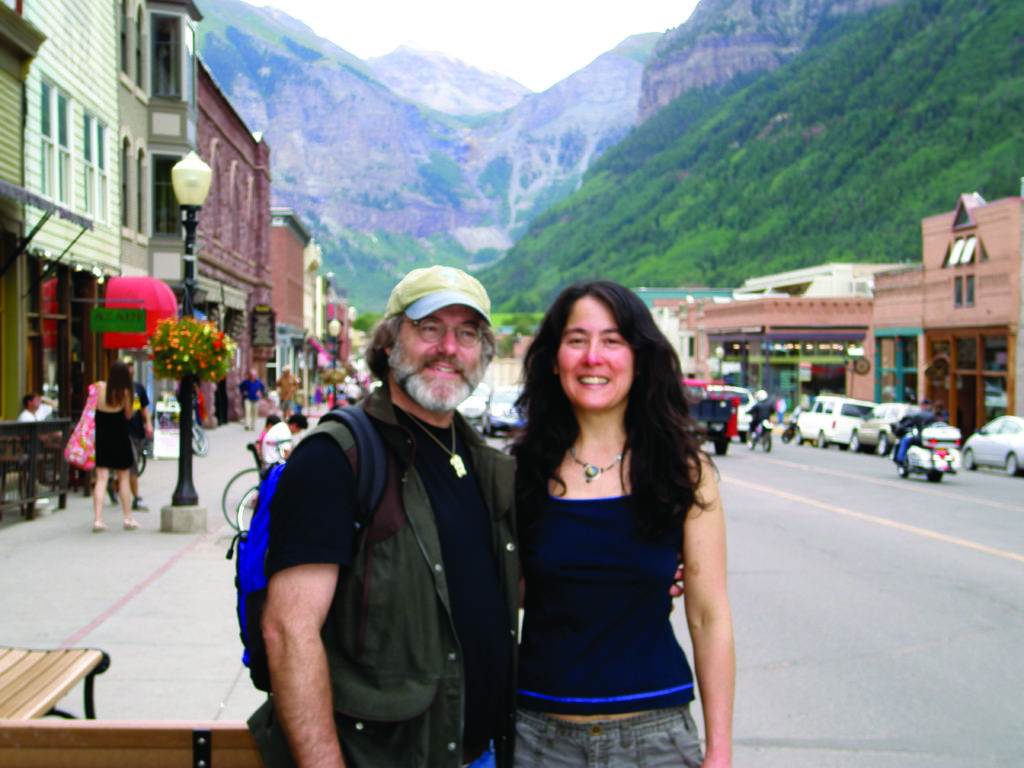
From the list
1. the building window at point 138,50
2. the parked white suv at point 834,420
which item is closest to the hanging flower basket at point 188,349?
the building window at point 138,50

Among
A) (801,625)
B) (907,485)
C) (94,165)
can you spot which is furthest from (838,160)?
(801,625)

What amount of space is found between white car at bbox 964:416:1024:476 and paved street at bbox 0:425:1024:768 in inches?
503

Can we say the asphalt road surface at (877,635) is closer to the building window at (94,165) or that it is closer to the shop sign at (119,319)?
the shop sign at (119,319)

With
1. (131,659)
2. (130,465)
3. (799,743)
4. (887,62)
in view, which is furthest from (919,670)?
(887,62)

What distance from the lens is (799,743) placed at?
6270 millimetres

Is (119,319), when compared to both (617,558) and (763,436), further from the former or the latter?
(763,436)

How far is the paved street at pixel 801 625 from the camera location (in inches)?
256

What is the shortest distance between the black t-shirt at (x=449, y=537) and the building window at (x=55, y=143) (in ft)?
63.7

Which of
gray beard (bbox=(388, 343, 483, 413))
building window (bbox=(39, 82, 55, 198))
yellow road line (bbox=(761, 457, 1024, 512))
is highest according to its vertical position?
building window (bbox=(39, 82, 55, 198))

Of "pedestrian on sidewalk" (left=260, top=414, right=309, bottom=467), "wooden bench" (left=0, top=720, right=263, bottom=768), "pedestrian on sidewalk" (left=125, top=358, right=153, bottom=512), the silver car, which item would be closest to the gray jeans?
"wooden bench" (left=0, top=720, right=263, bottom=768)

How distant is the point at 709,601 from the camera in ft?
10.8

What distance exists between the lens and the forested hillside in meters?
116

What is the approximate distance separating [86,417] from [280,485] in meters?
12.6

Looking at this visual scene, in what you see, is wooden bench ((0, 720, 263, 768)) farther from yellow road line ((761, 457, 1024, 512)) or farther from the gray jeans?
yellow road line ((761, 457, 1024, 512))
